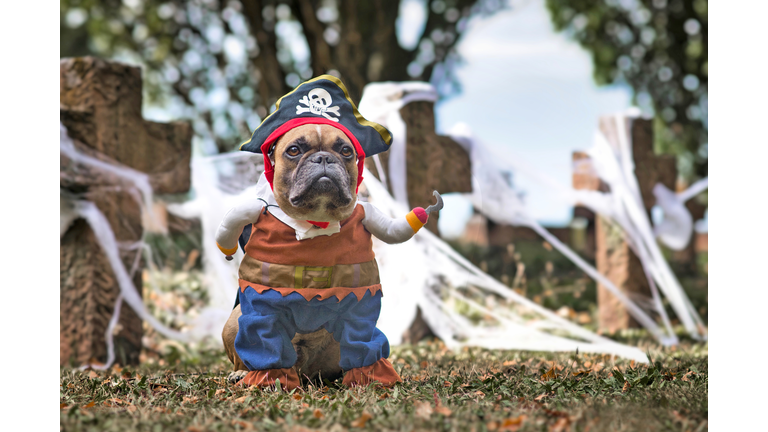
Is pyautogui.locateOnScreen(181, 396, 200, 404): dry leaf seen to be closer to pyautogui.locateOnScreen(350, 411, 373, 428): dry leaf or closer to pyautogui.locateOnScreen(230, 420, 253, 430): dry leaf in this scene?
pyautogui.locateOnScreen(230, 420, 253, 430): dry leaf

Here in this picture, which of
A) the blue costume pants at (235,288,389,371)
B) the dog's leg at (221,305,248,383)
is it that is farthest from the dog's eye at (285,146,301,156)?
the dog's leg at (221,305,248,383)

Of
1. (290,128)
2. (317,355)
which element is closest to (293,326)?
(317,355)

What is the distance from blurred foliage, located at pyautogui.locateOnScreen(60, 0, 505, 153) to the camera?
7.46 metres

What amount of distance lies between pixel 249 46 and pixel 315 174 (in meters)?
6.20

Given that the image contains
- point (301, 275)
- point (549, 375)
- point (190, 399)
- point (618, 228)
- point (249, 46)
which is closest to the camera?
point (190, 399)

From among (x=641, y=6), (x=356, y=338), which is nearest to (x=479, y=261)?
(x=641, y=6)

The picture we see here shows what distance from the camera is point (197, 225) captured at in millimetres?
4684

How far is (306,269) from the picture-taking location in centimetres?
284

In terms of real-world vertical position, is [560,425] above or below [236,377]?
above

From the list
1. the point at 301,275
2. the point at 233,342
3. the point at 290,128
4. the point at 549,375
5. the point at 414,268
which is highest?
the point at 290,128

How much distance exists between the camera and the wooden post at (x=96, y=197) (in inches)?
165

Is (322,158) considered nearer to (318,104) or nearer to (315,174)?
(315,174)

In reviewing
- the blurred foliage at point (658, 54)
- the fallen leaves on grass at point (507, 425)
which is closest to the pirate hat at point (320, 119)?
the fallen leaves on grass at point (507, 425)

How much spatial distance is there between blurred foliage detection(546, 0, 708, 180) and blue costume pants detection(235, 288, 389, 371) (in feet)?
25.4
